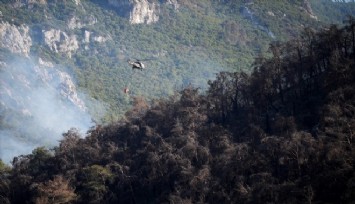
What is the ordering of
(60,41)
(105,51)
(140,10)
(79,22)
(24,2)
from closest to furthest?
(60,41)
(105,51)
(24,2)
(79,22)
(140,10)

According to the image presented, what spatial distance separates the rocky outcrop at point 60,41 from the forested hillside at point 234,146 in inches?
Result: 4391

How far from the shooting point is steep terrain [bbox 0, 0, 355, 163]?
13650 cm

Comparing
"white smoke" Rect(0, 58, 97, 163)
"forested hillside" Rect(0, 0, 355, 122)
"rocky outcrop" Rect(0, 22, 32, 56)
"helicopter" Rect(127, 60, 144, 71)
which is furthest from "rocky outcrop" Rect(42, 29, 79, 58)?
"helicopter" Rect(127, 60, 144, 71)

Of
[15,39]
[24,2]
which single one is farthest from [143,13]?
[15,39]

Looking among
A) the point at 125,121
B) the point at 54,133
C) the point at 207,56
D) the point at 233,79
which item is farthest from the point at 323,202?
the point at 207,56

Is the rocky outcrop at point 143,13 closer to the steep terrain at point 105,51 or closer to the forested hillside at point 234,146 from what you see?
the steep terrain at point 105,51

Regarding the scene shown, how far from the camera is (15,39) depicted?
160 metres

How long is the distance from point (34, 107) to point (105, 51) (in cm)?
4844

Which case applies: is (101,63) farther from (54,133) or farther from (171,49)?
(54,133)

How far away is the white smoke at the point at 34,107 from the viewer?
367ft

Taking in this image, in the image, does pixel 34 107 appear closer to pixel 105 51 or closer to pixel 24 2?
pixel 105 51

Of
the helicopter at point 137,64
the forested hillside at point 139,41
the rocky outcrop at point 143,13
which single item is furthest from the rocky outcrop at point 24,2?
the helicopter at point 137,64

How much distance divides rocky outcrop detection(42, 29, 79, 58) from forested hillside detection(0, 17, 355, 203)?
4391 inches

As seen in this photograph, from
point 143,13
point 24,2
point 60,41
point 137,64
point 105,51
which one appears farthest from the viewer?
point 143,13
